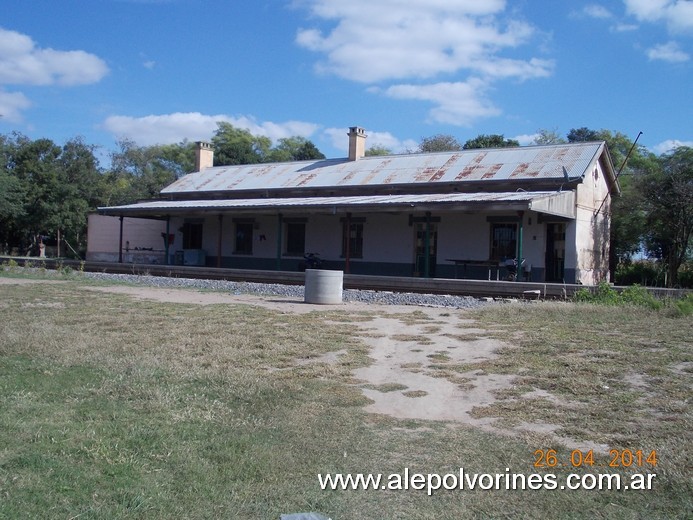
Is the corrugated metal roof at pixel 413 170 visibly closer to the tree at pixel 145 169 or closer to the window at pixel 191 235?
the window at pixel 191 235

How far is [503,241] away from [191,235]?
15502mm

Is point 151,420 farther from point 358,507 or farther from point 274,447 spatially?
point 358,507

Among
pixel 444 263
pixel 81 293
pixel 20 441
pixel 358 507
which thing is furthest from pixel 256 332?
Answer: pixel 444 263

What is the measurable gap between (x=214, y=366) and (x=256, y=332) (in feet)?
8.15

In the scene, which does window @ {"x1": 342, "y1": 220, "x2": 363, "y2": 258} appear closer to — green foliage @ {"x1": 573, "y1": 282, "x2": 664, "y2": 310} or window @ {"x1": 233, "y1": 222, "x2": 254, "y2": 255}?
window @ {"x1": 233, "y1": 222, "x2": 254, "y2": 255}

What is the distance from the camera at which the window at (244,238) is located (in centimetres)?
3000

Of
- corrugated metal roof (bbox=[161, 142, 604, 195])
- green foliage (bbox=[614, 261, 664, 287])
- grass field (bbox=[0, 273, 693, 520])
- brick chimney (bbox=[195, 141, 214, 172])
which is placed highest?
brick chimney (bbox=[195, 141, 214, 172])

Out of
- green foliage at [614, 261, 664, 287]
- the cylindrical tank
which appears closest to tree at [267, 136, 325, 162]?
green foliage at [614, 261, 664, 287]

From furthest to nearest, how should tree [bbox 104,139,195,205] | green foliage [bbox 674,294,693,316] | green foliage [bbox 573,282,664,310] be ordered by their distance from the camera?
tree [bbox 104,139,195,205]
green foliage [bbox 573,282,664,310]
green foliage [bbox 674,294,693,316]

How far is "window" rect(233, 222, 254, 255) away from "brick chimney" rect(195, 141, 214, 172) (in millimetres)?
8224

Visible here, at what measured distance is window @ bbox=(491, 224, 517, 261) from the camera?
23188 millimetres

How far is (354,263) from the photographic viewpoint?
26.7 m

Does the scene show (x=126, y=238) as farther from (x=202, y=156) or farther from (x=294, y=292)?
Result: (x=294, y=292)

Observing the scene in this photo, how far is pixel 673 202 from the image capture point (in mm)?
24484
